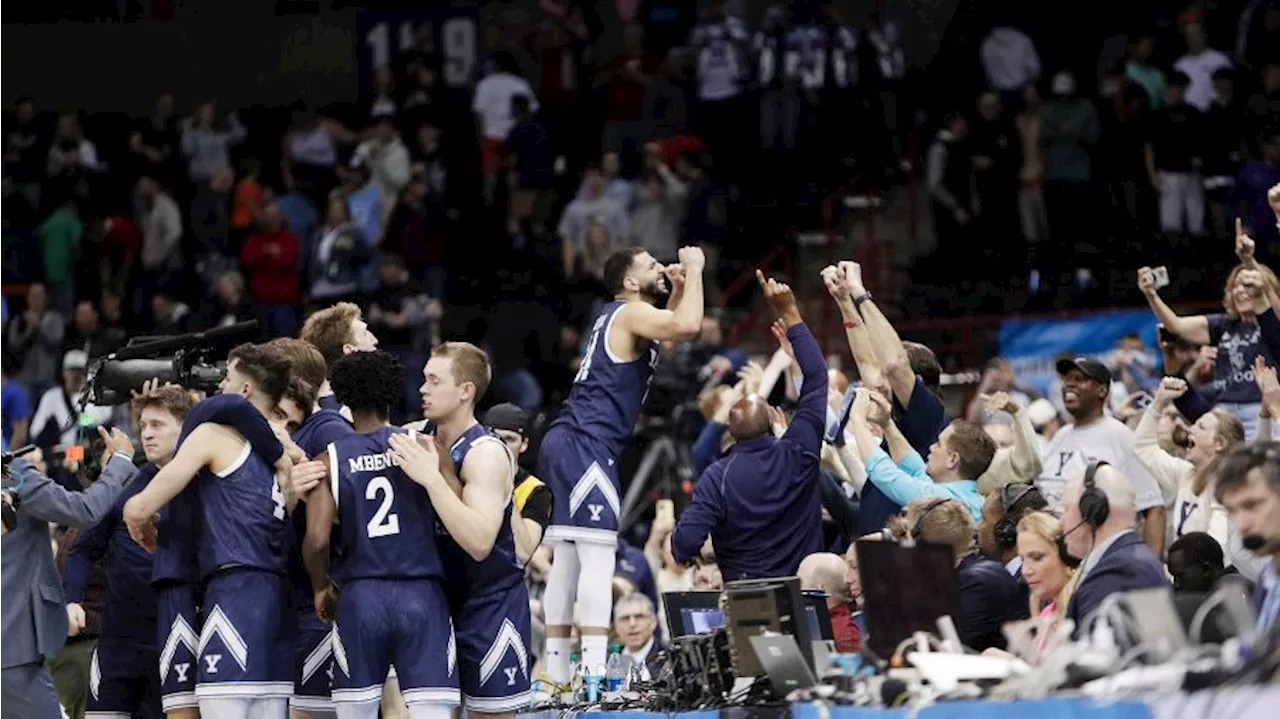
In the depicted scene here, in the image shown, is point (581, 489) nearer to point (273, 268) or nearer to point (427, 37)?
point (273, 268)

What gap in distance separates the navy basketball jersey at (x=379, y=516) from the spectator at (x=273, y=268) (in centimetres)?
1241

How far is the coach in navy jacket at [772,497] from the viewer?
457 inches

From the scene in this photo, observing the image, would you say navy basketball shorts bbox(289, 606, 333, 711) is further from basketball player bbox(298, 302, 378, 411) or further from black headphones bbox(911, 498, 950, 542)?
black headphones bbox(911, 498, 950, 542)

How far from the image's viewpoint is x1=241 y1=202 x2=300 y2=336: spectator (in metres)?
22.2

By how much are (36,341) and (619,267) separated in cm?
1206

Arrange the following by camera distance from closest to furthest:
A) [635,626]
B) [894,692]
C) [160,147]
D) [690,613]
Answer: [894,692] < [690,613] < [635,626] < [160,147]

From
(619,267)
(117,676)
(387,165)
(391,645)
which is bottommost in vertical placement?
(117,676)

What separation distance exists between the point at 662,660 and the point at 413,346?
10.6 metres

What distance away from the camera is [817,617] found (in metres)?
9.32

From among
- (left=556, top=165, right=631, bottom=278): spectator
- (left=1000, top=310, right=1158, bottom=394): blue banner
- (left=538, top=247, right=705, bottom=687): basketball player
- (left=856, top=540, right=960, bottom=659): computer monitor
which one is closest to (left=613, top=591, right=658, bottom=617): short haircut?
(left=538, top=247, right=705, bottom=687): basketball player

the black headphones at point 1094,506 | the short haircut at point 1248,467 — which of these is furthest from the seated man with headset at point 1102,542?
the short haircut at point 1248,467

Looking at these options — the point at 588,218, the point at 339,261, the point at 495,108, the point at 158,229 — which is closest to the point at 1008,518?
the point at 588,218

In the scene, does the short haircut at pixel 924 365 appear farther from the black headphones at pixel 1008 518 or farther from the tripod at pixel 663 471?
the tripod at pixel 663 471

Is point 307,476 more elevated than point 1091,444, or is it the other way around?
point 307,476
